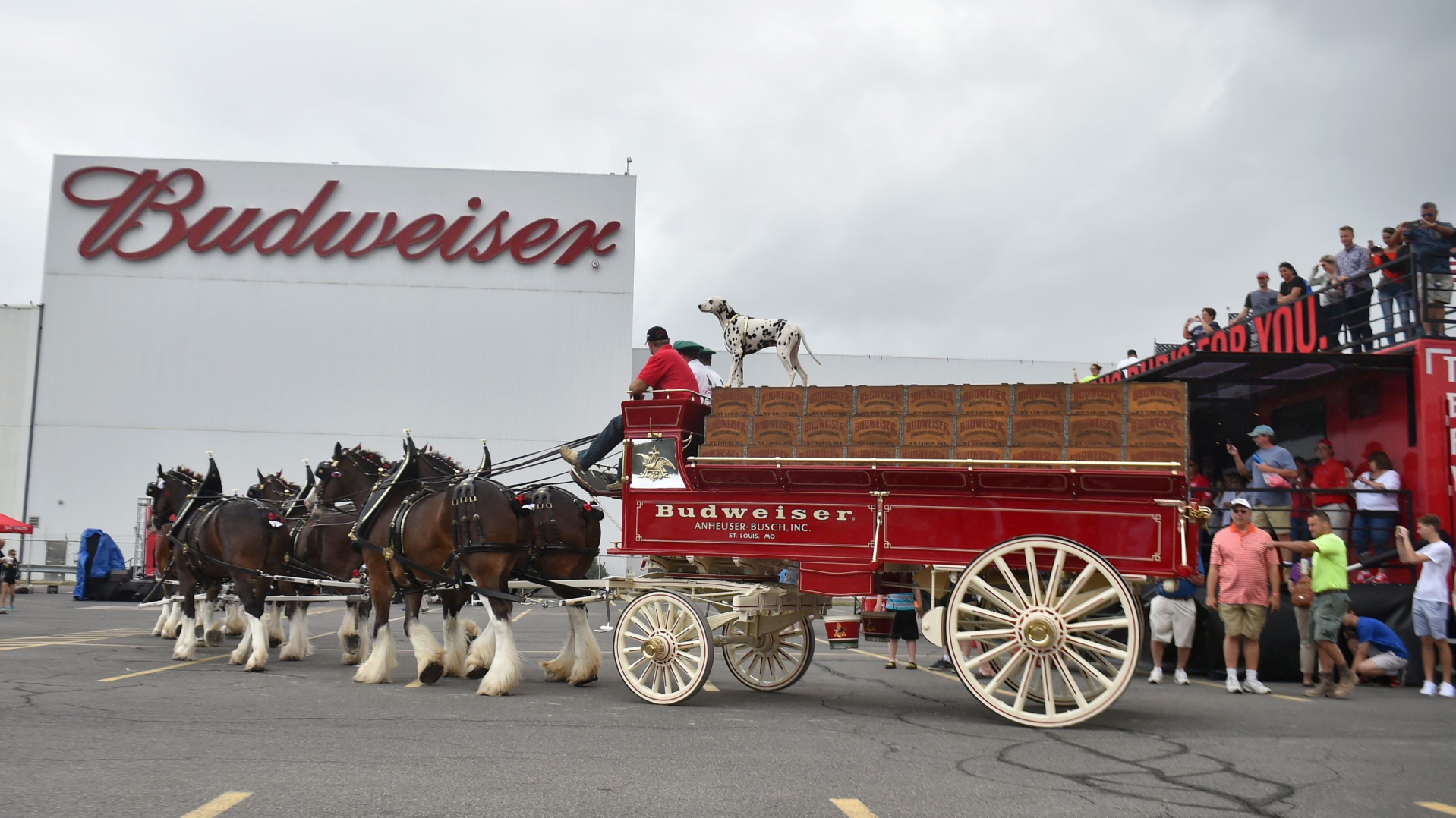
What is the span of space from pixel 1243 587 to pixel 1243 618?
340mm

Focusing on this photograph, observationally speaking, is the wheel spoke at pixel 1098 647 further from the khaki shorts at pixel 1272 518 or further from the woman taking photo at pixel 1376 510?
the woman taking photo at pixel 1376 510

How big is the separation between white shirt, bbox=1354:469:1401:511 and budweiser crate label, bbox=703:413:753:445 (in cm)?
723

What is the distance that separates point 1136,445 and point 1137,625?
1.25 m

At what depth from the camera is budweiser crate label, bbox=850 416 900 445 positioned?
8312 millimetres

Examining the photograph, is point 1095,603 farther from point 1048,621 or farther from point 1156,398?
point 1156,398

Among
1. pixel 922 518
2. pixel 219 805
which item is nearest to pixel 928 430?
pixel 922 518

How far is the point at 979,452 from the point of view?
8.03 metres

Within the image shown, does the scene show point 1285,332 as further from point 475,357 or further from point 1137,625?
point 475,357

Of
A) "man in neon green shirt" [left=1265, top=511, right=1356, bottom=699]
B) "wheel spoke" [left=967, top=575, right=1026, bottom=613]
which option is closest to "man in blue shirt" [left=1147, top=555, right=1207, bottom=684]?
"man in neon green shirt" [left=1265, top=511, right=1356, bottom=699]

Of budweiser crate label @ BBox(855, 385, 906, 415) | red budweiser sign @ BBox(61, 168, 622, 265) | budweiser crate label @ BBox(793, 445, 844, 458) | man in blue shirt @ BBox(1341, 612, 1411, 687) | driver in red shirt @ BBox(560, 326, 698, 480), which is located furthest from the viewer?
red budweiser sign @ BBox(61, 168, 622, 265)

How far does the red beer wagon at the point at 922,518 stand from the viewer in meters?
7.72

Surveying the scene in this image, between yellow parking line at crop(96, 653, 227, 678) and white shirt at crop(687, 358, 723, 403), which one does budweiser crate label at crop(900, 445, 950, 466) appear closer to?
white shirt at crop(687, 358, 723, 403)

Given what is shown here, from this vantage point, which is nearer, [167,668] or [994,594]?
[994,594]

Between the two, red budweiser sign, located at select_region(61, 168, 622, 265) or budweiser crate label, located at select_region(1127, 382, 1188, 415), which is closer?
budweiser crate label, located at select_region(1127, 382, 1188, 415)
